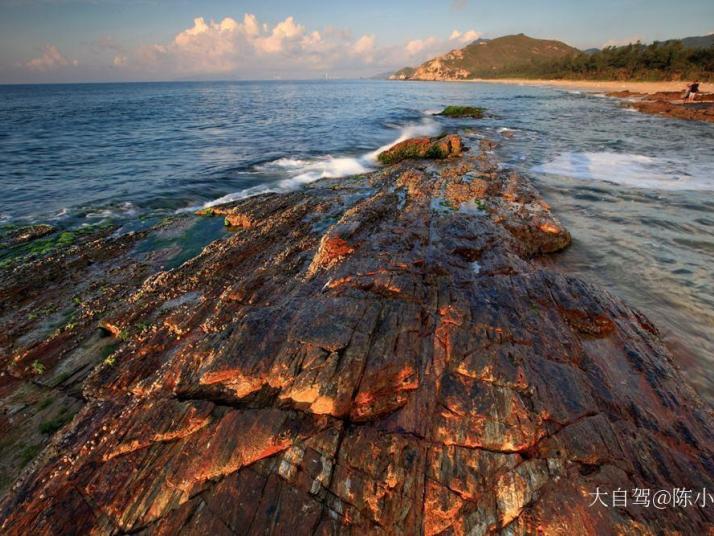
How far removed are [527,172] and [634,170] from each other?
23.8 ft

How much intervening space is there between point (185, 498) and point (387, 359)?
345 centimetres

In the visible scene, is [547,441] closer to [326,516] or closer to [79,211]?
[326,516]

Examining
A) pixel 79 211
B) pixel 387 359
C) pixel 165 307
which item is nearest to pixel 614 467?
pixel 387 359

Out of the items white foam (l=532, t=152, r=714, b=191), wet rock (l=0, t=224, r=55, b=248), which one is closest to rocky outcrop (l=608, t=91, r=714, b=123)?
white foam (l=532, t=152, r=714, b=191)

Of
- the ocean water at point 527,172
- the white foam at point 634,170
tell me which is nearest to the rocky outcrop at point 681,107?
the ocean water at point 527,172

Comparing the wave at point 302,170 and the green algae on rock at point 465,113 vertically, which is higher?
the green algae on rock at point 465,113

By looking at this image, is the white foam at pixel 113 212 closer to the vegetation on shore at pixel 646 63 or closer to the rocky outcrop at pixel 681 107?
the rocky outcrop at pixel 681 107

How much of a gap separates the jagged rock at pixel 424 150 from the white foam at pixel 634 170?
609cm

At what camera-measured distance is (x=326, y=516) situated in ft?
13.2

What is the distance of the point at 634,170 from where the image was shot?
22.0m

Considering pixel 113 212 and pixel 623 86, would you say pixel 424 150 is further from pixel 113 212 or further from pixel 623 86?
pixel 623 86

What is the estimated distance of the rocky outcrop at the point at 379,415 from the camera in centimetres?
409

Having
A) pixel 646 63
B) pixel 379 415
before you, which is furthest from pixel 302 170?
pixel 646 63

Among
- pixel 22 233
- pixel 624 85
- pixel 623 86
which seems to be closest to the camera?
pixel 22 233
